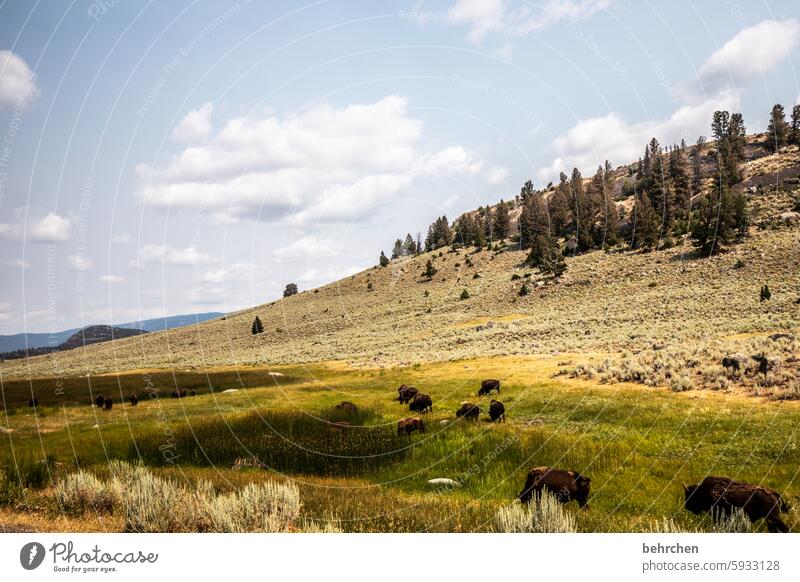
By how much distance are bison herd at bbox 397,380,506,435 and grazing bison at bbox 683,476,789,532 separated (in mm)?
9579

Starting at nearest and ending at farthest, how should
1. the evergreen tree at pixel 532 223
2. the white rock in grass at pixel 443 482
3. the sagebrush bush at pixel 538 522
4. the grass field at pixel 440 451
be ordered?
the sagebrush bush at pixel 538 522 < the grass field at pixel 440 451 < the white rock in grass at pixel 443 482 < the evergreen tree at pixel 532 223

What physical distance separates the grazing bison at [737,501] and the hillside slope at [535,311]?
20578 millimetres

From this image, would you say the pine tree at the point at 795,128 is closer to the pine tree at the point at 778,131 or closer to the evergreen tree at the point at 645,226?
the pine tree at the point at 778,131

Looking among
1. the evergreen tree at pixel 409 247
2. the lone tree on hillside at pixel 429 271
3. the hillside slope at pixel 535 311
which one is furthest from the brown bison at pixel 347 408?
A: the evergreen tree at pixel 409 247

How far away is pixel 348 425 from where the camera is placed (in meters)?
17.8

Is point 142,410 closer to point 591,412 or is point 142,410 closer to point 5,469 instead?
point 5,469

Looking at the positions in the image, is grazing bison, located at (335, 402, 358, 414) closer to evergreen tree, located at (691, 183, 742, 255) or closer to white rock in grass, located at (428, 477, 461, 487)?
white rock in grass, located at (428, 477, 461, 487)

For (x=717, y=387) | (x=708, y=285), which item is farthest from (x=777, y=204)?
(x=717, y=387)

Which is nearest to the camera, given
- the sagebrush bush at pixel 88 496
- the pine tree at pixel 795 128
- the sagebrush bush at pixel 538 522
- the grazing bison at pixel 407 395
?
the sagebrush bush at pixel 538 522

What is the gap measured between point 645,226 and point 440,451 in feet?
279

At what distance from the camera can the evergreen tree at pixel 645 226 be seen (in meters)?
81.5

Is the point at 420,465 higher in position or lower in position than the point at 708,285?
lower

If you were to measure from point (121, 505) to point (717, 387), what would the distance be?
22.1m

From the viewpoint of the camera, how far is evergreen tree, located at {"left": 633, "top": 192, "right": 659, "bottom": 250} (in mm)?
81500
